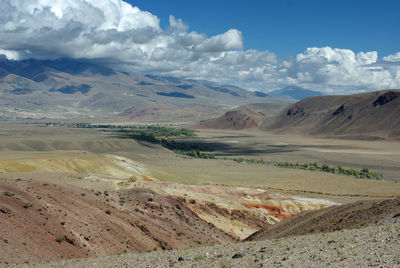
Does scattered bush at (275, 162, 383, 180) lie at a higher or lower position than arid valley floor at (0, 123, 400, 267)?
lower

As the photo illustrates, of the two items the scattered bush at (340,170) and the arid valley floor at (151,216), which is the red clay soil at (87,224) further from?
the scattered bush at (340,170)

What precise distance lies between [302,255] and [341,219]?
1085 centimetres

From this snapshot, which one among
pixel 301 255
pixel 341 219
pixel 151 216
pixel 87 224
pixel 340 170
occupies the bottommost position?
pixel 340 170

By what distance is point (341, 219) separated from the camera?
25.8m

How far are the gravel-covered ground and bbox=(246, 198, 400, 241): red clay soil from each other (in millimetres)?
2370

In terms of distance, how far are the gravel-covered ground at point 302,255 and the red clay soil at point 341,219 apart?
2.37 m

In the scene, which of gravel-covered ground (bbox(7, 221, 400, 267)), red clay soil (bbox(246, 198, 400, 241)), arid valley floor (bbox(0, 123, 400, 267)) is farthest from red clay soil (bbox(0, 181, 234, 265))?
red clay soil (bbox(246, 198, 400, 241))

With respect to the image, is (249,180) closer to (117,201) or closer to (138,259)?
(117,201)

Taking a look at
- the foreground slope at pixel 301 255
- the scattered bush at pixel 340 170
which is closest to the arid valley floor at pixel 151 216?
the foreground slope at pixel 301 255

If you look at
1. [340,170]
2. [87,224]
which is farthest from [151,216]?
[340,170]

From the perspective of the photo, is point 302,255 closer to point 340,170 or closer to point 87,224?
point 87,224

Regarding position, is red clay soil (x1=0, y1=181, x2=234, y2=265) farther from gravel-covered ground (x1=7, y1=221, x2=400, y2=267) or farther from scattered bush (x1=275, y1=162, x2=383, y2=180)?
scattered bush (x1=275, y1=162, x2=383, y2=180)

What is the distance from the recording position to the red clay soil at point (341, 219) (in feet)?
77.2

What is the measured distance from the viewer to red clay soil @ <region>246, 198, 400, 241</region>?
2352 cm
